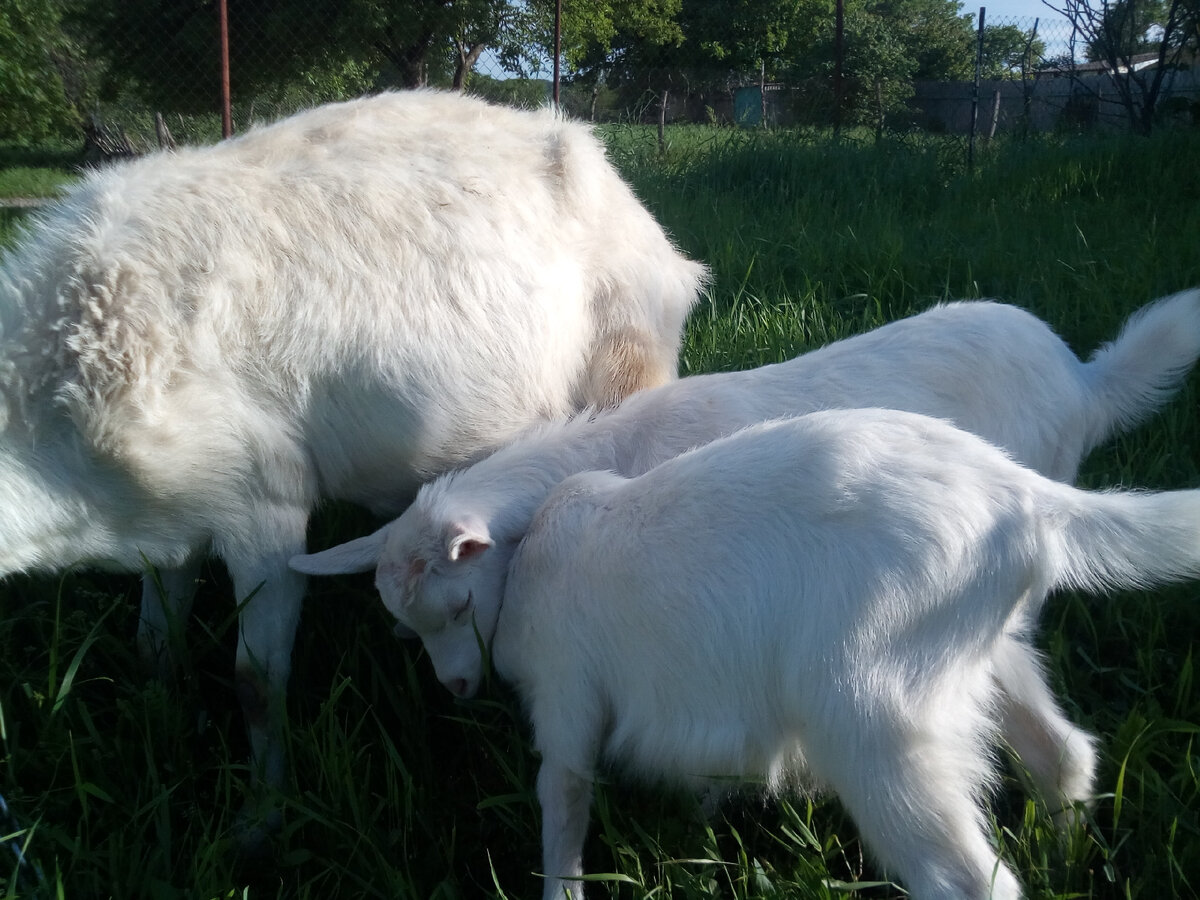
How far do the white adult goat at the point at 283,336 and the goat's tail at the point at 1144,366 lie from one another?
1354 mm

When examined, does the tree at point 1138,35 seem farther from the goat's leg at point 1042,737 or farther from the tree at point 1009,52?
the goat's leg at point 1042,737

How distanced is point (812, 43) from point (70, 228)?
41.2 m

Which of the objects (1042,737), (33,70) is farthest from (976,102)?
(33,70)

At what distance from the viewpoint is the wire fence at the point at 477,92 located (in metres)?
11.1

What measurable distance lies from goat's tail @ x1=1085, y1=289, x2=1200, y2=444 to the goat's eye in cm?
192

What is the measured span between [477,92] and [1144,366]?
11394mm

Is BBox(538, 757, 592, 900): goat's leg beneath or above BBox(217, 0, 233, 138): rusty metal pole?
beneath

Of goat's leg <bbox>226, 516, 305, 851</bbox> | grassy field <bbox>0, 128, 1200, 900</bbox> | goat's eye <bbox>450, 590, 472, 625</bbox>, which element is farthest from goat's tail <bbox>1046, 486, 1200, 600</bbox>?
goat's leg <bbox>226, 516, 305, 851</bbox>

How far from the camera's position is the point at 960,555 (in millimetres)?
1802

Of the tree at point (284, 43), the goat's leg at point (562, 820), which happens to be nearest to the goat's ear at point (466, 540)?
the goat's leg at point (562, 820)

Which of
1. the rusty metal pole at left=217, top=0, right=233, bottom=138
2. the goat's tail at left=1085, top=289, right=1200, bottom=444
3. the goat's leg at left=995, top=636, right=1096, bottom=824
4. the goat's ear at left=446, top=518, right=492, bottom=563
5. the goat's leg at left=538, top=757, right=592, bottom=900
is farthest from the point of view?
the rusty metal pole at left=217, top=0, right=233, bottom=138

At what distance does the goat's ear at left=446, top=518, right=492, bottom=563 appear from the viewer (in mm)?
2329

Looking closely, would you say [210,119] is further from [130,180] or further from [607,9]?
[607,9]

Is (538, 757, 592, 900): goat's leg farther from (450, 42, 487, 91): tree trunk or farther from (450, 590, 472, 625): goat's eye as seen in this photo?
(450, 42, 487, 91): tree trunk
